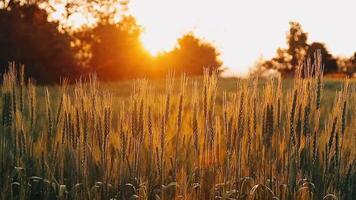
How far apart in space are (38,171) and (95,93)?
0.67 m

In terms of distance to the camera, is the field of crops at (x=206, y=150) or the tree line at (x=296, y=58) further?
the tree line at (x=296, y=58)

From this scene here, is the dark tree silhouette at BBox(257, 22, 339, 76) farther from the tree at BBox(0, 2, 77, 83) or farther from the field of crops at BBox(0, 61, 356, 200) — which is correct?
the field of crops at BBox(0, 61, 356, 200)

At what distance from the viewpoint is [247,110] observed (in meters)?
3.03

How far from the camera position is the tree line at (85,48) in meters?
20.8

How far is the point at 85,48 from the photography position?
30.2 m

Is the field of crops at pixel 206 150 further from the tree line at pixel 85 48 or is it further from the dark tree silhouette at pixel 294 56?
the dark tree silhouette at pixel 294 56

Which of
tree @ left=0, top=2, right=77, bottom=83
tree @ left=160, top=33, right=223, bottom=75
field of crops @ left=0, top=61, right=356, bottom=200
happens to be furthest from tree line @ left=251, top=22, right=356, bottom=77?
field of crops @ left=0, top=61, right=356, bottom=200

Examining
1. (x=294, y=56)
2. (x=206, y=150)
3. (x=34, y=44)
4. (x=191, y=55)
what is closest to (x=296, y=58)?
(x=294, y=56)

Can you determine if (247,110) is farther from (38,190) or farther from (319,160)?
(38,190)

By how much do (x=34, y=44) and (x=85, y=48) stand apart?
29.8 ft

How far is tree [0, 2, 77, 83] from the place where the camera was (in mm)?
20484

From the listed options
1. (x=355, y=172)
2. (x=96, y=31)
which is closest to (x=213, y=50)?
(x=96, y=31)

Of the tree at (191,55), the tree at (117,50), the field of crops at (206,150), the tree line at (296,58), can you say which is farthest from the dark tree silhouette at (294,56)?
the field of crops at (206,150)

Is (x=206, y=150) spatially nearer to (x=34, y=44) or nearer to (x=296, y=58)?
(x=34, y=44)
